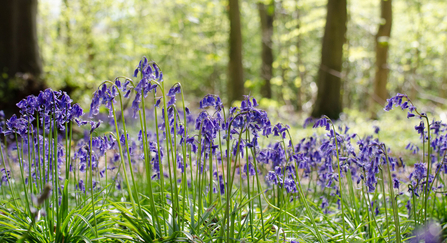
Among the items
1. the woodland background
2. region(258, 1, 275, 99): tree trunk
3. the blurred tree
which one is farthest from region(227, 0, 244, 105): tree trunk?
the blurred tree

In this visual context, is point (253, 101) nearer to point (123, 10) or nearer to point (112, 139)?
point (112, 139)

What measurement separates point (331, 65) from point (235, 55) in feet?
10.3

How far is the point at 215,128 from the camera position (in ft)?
6.58

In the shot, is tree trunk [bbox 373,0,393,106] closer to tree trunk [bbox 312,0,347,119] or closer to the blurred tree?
tree trunk [bbox 312,0,347,119]

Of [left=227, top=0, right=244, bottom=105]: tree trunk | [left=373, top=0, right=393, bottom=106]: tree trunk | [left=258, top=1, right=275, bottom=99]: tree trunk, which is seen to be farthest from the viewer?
[left=258, top=1, right=275, bottom=99]: tree trunk

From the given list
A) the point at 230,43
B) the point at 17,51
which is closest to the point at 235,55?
the point at 230,43

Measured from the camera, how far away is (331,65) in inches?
390

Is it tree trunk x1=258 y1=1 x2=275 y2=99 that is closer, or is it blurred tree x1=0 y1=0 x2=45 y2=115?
blurred tree x1=0 y1=0 x2=45 y2=115

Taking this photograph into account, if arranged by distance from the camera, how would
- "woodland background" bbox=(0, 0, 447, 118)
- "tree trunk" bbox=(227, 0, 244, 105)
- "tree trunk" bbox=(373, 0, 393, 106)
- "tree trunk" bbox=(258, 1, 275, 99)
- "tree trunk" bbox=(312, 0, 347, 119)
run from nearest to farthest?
"woodland background" bbox=(0, 0, 447, 118)
"tree trunk" bbox=(312, 0, 347, 119)
"tree trunk" bbox=(227, 0, 244, 105)
"tree trunk" bbox=(373, 0, 393, 106)
"tree trunk" bbox=(258, 1, 275, 99)

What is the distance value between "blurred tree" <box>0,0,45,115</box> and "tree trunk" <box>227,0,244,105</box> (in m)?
5.65

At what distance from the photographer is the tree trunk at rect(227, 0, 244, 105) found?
1027cm

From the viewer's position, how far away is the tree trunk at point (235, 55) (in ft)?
33.7

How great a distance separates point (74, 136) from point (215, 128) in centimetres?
722

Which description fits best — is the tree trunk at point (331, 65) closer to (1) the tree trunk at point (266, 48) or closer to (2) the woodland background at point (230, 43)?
(2) the woodland background at point (230, 43)
